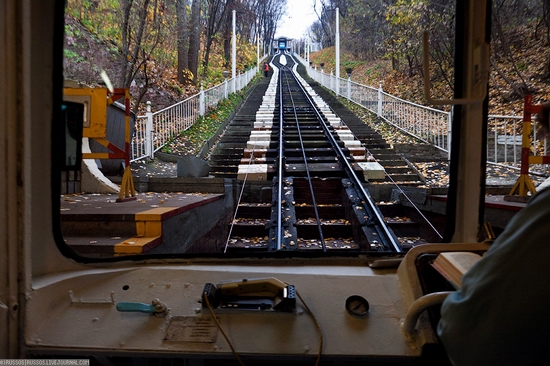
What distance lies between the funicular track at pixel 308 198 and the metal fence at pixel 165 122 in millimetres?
2299

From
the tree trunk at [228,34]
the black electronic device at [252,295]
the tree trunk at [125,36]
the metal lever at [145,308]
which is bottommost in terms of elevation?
the metal lever at [145,308]

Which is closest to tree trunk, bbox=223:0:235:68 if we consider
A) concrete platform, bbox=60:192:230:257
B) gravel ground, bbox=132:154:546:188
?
gravel ground, bbox=132:154:546:188

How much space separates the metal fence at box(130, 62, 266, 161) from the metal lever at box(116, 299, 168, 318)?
292 inches

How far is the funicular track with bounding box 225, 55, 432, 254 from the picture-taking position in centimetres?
488

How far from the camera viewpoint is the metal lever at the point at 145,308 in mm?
1751

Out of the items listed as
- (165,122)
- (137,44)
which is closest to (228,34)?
(165,122)

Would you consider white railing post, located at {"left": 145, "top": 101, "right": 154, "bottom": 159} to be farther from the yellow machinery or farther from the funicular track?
the yellow machinery

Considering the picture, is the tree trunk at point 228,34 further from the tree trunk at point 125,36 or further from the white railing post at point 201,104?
the tree trunk at point 125,36

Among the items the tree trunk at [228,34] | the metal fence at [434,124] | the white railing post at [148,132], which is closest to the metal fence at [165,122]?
the white railing post at [148,132]

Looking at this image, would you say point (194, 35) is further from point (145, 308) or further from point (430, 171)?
point (145, 308)

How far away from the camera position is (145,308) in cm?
176

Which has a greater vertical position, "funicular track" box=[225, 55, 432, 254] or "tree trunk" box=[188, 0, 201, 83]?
"tree trunk" box=[188, 0, 201, 83]

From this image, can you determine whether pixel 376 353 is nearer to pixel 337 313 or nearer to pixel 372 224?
pixel 337 313

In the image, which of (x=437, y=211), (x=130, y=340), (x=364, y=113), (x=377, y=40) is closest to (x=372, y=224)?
(x=437, y=211)
